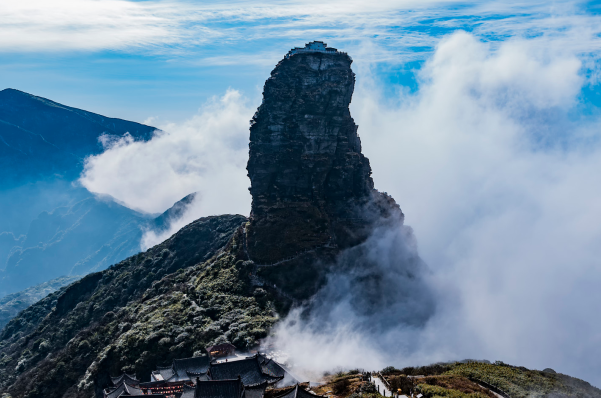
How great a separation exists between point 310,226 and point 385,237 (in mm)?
20268

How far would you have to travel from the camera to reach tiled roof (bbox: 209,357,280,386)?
81125 mm

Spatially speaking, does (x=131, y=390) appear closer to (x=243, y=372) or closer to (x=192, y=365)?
(x=192, y=365)

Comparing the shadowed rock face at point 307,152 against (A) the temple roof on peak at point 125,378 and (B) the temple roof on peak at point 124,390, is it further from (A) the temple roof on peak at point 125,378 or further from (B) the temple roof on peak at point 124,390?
(B) the temple roof on peak at point 124,390

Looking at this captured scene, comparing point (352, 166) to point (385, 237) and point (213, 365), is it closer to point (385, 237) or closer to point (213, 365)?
point (385, 237)

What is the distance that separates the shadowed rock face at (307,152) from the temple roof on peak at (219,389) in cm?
6142

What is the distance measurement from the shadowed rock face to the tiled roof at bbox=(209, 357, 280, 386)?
4826 centimetres

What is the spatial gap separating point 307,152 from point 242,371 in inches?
2480

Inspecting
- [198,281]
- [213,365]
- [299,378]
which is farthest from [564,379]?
[198,281]

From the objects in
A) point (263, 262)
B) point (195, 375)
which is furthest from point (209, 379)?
point (263, 262)

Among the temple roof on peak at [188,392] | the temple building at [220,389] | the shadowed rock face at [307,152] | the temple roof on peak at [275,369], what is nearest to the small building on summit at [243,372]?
the temple roof on peak at [275,369]

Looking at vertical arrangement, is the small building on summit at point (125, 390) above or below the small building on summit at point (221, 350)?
below

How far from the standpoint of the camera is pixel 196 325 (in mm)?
110188

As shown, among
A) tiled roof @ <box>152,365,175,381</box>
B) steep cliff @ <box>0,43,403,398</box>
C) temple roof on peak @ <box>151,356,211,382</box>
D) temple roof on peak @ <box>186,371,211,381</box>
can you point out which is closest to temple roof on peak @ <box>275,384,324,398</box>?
temple roof on peak @ <box>186,371,211,381</box>

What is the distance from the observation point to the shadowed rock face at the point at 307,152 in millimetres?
132250
